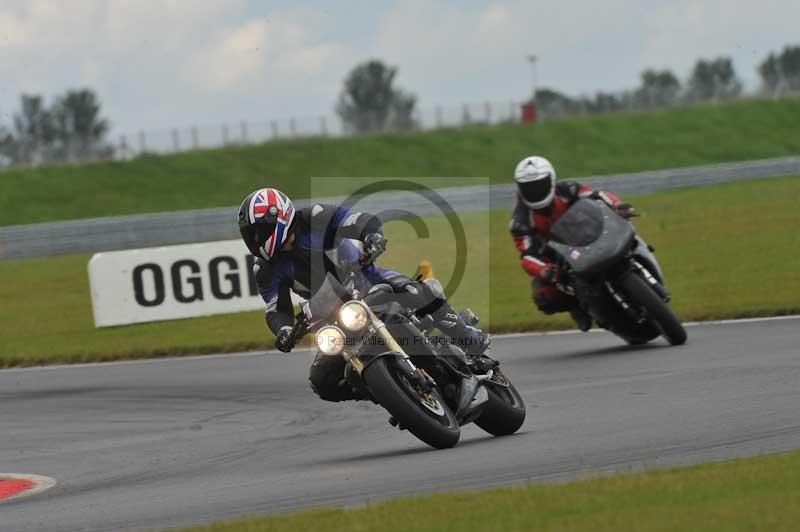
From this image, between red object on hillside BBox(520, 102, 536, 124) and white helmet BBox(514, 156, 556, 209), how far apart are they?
142ft

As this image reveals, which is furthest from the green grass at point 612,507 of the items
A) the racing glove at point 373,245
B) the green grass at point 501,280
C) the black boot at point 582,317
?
the green grass at point 501,280

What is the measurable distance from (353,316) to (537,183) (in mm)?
5496

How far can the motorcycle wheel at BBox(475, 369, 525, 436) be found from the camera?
368 inches

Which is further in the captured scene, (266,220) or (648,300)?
(648,300)

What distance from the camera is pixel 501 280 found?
22.1 meters

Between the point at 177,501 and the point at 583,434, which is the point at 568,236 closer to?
the point at 583,434

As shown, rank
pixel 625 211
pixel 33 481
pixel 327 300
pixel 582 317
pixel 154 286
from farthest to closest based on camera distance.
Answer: pixel 154 286 < pixel 582 317 < pixel 625 211 < pixel 33 481 < pixel 327 300

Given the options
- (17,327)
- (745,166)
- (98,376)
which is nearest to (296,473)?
(98,376)

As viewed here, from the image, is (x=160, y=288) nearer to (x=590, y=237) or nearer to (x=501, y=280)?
(x=501, y=280)

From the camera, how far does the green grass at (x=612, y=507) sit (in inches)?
231

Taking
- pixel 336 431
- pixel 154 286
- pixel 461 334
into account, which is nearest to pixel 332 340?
pixel 461 334

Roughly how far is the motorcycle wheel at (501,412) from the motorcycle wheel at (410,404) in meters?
0.60

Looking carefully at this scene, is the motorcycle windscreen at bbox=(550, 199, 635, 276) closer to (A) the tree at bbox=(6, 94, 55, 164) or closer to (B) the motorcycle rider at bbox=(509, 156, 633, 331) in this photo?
(B) the motorcycle rider at bbox=(509, 156, 633, 331)

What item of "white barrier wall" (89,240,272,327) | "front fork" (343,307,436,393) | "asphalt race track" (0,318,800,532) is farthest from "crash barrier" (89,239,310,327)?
"front fork" (343,307,436,393)
